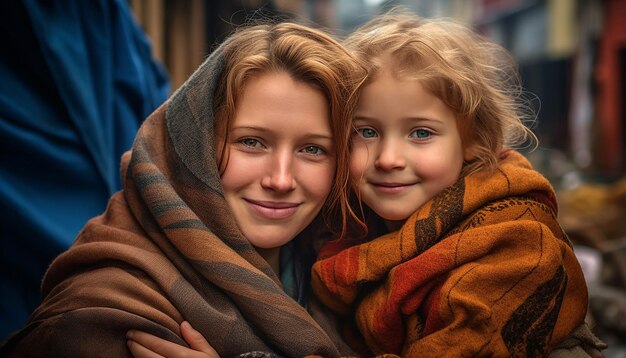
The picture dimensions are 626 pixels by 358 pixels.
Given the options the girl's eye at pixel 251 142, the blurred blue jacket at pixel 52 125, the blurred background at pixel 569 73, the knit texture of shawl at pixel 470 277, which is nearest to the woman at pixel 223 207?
the girl's eye at pixel 251 142

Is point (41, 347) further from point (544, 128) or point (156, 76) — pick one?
point (544, 128)

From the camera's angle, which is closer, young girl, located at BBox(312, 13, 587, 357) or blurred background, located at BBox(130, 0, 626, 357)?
young girl, located at BBox(312, 13, 587, 357)

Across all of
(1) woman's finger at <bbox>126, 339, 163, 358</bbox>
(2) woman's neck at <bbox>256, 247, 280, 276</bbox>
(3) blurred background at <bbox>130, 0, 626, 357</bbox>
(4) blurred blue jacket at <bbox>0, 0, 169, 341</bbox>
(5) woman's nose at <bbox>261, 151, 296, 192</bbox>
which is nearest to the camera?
(1) woman's finger at <bbox>126, 339, 163, 358</bbox>

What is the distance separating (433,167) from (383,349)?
432mm

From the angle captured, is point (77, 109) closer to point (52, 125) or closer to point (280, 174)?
point (52, 125)

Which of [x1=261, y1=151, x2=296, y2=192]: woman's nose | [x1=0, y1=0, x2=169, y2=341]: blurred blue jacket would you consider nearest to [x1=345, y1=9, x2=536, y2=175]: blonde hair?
[x1=261, y1=151, x2=296, y2=192]: woman's nose

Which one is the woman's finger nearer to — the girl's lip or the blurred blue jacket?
the girl's lip

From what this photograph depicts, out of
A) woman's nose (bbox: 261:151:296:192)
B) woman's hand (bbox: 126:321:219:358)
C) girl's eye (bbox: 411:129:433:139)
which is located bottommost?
woman's hand (bbox: 126:321:219:358)

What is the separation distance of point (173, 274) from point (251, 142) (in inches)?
13.3

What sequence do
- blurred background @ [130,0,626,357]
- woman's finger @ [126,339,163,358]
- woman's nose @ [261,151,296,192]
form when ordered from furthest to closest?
blurred background @ [130,0,626,357] < woman's nose @ [261,151,296,192] < woman's finger @ [126,339,163,358]

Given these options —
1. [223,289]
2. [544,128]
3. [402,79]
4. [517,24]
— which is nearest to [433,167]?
[402,79]

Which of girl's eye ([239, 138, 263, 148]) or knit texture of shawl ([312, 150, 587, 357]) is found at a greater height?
girl's eye ([239, 138, 263, 148])

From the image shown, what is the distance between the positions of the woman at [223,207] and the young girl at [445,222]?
0.29 ft

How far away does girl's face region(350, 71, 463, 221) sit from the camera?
4.23 ft
